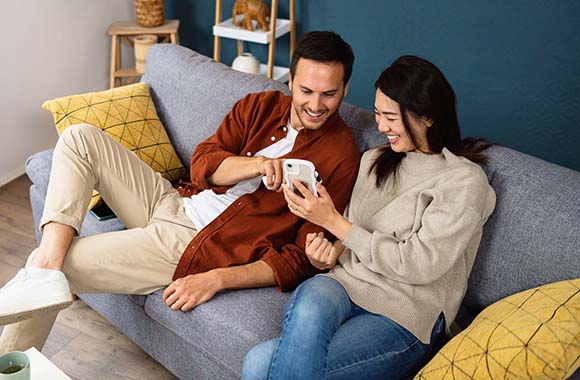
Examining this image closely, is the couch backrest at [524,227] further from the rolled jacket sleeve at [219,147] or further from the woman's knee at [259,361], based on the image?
the woman's knee at [259,361]

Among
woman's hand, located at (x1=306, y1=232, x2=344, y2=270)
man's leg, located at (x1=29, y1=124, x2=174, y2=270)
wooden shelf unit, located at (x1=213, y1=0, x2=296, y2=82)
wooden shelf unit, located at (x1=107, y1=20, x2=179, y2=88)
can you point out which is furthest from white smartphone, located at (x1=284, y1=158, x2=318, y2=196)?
wooden shelf unit, located at (x1=107, y1=20, x2=179, y2=88)

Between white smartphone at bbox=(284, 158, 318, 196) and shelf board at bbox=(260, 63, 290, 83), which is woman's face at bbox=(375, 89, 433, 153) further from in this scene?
shelf board at bbox=(260, 63, 290, 83)

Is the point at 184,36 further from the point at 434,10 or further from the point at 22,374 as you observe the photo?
the point at 22,374

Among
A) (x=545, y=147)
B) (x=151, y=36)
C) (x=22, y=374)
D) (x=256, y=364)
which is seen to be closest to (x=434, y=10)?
(x=545, y=147)

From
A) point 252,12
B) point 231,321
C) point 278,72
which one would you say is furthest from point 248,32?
point 231,321

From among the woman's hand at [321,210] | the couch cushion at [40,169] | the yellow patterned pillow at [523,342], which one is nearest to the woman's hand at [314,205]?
the woman's hand at [321,210]

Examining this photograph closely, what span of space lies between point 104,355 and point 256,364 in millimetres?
824

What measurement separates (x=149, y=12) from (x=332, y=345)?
2574 millimetres

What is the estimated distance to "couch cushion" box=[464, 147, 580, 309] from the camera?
1.66m

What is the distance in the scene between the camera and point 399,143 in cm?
181

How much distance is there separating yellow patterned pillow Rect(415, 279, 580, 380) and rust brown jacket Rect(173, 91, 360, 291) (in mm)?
544

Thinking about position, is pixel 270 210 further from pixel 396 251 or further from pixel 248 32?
pixel 248 32

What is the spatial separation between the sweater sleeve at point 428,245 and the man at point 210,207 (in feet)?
0.84

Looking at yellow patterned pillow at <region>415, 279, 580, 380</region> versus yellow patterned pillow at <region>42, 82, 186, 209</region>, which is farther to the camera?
yellow patterned pillow at <region>42, 82, 186, 209</region>
